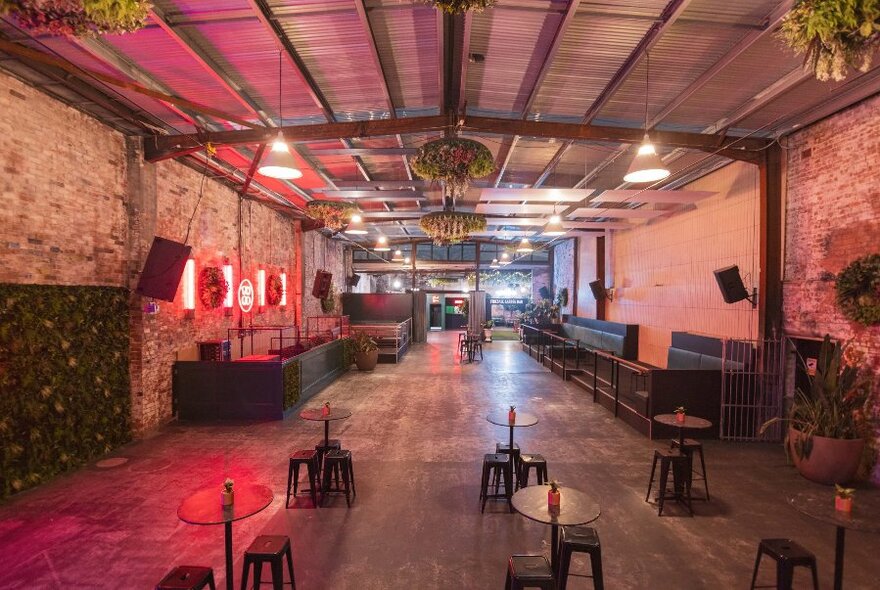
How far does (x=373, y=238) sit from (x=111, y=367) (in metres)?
13.3

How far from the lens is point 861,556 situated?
3650 millimetres

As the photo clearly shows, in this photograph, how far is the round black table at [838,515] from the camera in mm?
2605

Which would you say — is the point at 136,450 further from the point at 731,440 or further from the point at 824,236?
the point at 824,236

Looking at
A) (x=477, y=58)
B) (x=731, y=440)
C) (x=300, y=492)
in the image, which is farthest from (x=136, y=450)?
(x=731, y=440)

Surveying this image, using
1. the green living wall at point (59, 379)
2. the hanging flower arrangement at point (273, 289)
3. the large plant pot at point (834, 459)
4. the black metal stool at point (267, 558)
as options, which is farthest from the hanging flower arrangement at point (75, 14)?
the hanging flower arrangement at point (273, 289)

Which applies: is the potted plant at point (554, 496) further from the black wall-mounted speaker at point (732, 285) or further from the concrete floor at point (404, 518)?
the black wall-mounted speaker at point (732, 285)

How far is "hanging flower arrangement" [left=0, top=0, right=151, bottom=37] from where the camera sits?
2117mm

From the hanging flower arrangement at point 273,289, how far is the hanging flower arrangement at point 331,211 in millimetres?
3447

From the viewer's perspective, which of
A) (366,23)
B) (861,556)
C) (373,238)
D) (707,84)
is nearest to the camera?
(861,556)

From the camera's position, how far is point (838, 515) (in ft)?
8.95

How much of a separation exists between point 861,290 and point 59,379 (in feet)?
30.7

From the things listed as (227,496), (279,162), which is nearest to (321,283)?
(279,162)

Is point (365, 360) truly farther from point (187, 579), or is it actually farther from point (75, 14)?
point (75, 14)

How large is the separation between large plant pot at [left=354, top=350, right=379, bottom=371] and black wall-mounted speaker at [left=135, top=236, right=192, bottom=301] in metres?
6.05
